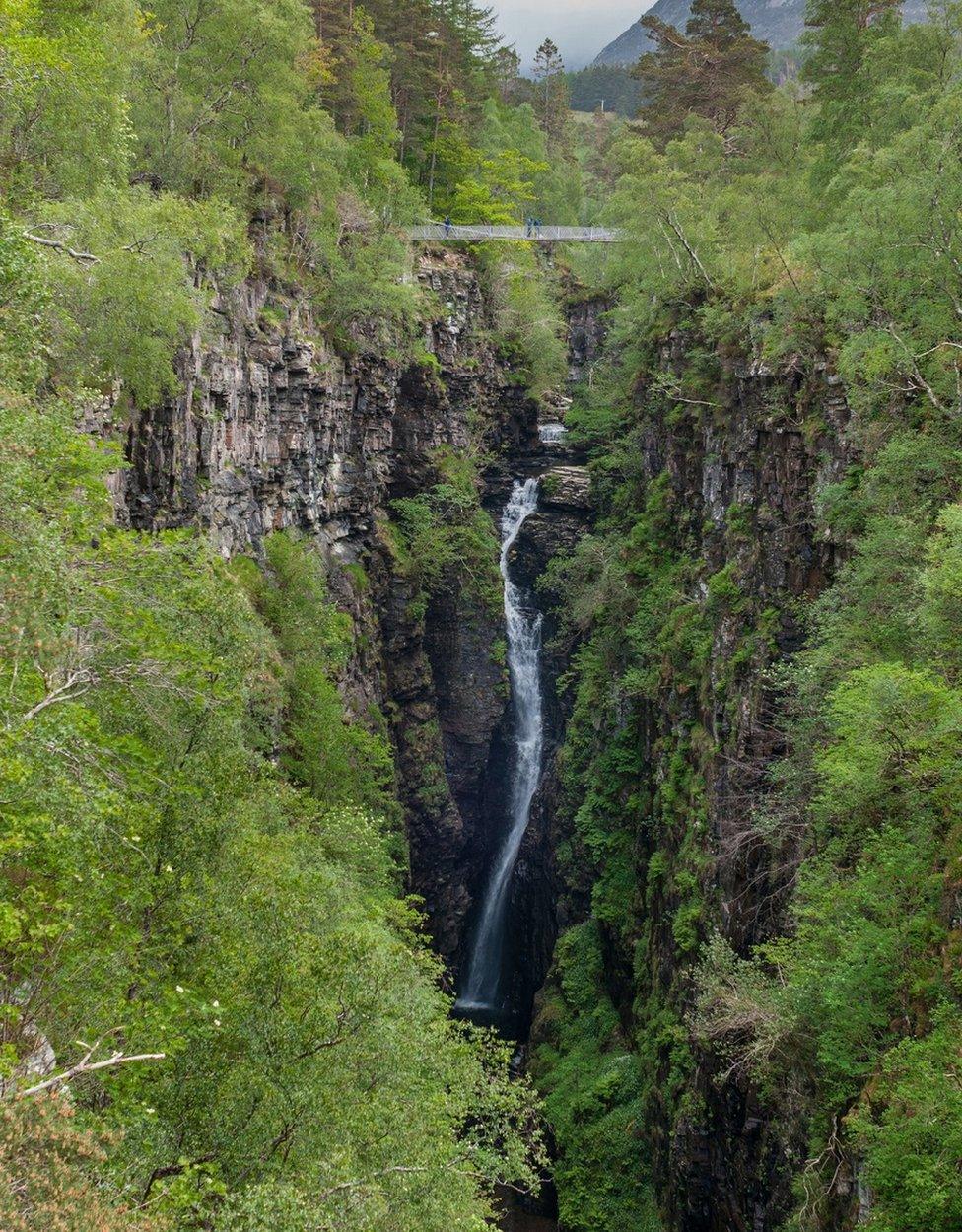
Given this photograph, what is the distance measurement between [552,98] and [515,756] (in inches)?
2276

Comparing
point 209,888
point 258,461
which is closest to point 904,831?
point 209,888

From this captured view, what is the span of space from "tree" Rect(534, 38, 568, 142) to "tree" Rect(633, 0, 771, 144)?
79.6 ft

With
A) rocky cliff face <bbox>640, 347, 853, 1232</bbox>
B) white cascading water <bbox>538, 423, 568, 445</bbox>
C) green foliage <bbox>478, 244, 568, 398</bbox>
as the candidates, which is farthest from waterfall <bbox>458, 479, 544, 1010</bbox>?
rocky cliff face <bbox>640, 347, 853, 1232</bbox>

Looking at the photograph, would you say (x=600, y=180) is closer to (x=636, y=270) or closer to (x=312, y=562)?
(x=636, y=270)

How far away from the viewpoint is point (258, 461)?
2852cm

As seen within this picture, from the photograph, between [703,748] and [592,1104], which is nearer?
[703,748]

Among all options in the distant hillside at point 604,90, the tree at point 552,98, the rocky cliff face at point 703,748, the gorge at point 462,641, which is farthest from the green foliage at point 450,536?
the distant hillside at point 604,90

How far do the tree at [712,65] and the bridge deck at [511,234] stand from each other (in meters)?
6.81

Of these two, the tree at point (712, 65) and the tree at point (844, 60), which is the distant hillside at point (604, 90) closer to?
the tree at point (712, 65)

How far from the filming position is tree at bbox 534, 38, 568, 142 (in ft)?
235

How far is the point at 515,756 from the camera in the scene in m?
43.8

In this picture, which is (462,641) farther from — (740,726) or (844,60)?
(844,60)

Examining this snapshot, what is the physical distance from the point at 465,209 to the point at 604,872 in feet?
118

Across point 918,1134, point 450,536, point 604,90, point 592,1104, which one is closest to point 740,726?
point 918,1134
